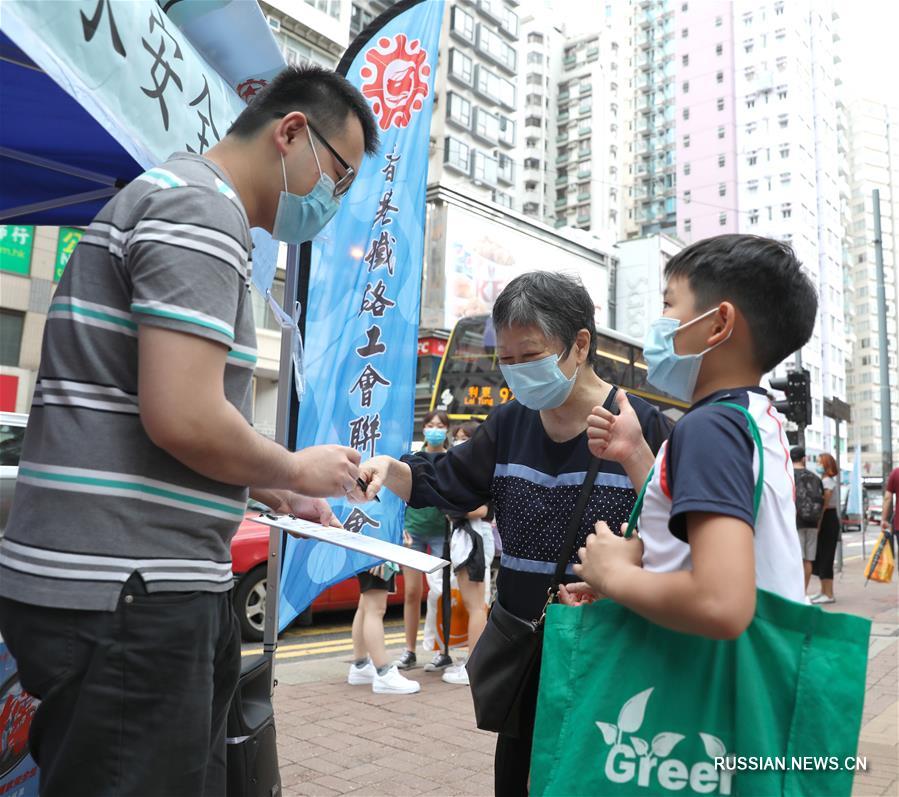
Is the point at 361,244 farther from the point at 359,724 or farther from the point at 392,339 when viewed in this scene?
the point at 359,724

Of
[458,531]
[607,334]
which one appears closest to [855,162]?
[607,334]

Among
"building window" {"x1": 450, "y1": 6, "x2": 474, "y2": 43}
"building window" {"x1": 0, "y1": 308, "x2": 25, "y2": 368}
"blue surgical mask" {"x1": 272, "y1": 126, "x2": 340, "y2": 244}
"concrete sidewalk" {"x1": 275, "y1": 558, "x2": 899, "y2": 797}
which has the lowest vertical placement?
"concrete sidewalk" {"x1": 275, "y1": 558, "x2": 899, "y2": 797}

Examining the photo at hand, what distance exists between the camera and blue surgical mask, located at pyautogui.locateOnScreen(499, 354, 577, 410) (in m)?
2.25

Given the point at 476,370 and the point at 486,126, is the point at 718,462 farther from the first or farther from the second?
the point at 486,126

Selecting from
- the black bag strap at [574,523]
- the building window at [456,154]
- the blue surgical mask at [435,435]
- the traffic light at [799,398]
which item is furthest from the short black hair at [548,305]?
the building window at [456,154]

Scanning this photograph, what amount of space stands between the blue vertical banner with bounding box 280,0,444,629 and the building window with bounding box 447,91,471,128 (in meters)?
44.2

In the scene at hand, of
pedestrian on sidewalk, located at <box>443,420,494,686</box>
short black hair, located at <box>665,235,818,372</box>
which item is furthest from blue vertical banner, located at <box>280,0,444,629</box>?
pedestrian on sidewalk, located at <box>443,420,494,686</box>

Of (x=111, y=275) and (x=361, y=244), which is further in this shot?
(x=361, y=244)

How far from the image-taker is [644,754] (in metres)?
1.33

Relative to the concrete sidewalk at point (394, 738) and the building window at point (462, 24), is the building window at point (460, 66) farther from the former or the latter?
the concrete sidewalk at point (394, 738)

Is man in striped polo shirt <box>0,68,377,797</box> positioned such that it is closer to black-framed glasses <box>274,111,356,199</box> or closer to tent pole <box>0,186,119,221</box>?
black-framed glasses <box>274,111,356,199</box>

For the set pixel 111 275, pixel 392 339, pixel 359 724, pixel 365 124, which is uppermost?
pixel 365 124

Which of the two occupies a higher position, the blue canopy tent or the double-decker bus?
the double-decker bus

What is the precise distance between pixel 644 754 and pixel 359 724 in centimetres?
373
